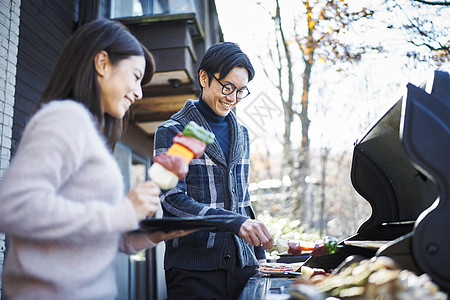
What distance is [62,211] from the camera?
121 cm

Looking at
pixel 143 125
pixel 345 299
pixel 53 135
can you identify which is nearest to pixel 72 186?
pixel 53 135

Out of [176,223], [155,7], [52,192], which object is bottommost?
[176,223]

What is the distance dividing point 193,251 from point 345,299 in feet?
3.37

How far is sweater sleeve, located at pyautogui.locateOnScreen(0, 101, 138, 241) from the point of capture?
1188 mm

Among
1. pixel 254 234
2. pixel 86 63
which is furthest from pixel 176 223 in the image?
pixel 86 63

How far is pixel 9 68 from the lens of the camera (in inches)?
162

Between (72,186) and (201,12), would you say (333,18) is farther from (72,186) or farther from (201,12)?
(72,186)

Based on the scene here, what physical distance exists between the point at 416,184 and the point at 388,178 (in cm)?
24

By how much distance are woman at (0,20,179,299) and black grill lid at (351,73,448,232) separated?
125 centimetres

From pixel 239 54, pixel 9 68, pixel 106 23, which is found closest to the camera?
pixel 106 23

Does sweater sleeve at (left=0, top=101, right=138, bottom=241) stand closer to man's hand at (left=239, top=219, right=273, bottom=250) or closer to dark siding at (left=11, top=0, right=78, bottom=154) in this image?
man's hand at (left=239, top=219, right=273, bottom=250)

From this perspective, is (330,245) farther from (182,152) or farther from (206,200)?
(182,152)

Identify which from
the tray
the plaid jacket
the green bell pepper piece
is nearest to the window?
the plaid jacket

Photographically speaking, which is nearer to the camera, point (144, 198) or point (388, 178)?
point (144, 198)
